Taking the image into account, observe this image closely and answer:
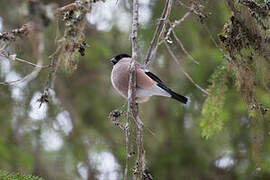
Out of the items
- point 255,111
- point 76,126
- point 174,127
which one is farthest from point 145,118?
point 255,111

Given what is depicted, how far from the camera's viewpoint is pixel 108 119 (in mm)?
4719

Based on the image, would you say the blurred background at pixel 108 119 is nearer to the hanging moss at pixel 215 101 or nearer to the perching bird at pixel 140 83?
the perching bird at pixel 140 83

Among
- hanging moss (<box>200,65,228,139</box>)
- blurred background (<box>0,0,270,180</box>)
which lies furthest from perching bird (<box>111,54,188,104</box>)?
hanging moss (<box>200,65,228,139</box>)

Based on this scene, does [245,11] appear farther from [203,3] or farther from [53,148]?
[53,148]

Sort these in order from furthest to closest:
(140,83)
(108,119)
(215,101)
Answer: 1. (108,119)
2. (140,83)
3. (215,101)

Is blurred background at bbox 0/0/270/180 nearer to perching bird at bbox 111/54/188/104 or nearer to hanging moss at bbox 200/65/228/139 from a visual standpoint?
perching bird at bbox 111/54/188/104

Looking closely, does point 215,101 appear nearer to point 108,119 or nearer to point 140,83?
point 140,83

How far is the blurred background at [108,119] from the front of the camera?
12.6ft

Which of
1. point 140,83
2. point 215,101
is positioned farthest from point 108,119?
point 215,101

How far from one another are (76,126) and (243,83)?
291 centimetres

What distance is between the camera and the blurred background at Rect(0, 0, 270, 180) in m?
3.85

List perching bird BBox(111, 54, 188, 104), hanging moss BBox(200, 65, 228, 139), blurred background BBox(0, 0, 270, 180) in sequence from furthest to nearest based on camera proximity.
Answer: blurred background BBox(0, 0, 270, 180), perching bird BBox(111, 54, 188, 104), hanging moss BBox(200, 65, 228, 139)

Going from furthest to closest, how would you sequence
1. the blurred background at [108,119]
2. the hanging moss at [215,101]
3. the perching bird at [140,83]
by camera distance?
the blurred background at [108,119] → the perching bird at [140,83] → the hanging moss at [215,101]

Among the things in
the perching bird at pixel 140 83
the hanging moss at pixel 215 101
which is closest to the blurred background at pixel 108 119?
the perching bird at pixel 140 83
